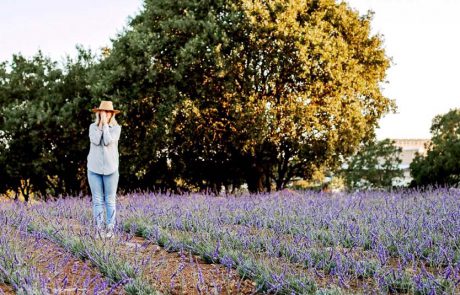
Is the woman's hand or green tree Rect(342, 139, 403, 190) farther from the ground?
the woman's hand

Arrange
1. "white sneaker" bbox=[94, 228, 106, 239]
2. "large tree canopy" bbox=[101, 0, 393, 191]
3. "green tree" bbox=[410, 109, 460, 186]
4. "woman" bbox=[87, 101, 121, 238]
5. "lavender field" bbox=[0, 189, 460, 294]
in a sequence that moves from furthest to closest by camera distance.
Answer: "green tree" bbox=[410, 109, 460, 186]
"large tree canopy" bbox=[101, 0, 393, 191]
"woman" bbox=[87, 101, 121, 238]
"white sneaker" bbox=[94, 228, 106, 239]
"lavender field" bbox=[0, 189, 460, 294]

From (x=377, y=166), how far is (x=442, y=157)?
26.9 feet

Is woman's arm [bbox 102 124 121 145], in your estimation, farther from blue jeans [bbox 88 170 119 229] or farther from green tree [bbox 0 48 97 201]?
green tree [bbox 0 48 97 201]

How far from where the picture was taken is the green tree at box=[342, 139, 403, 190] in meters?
39.9

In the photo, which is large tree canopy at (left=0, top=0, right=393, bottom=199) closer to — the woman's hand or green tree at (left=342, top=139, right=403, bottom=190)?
the woman's hand

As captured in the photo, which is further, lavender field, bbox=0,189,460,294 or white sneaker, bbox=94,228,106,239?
white sneaker, bbox=94,228,106,239

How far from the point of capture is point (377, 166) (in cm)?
4103

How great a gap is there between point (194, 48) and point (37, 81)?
1059cm

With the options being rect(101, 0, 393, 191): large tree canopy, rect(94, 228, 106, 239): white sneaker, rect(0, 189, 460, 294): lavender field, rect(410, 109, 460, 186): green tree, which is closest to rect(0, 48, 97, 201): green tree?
rect(101, 0, 393, 191): large tree canopy

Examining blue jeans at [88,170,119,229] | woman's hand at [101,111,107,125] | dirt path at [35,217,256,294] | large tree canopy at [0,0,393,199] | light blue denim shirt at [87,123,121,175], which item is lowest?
dirt path at [35,217,256,294]

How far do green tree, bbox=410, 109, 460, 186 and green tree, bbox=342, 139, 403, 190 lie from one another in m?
3.64

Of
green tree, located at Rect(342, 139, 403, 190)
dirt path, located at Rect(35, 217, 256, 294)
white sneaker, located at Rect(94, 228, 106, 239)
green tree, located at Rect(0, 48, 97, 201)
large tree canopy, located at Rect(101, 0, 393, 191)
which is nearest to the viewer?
dirt path, located at Rect(35, 217, 256, 294)

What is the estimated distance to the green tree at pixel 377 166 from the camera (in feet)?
131

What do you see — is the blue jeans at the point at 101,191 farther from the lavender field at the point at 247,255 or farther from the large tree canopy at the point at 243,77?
the large tree canopy at the point at 243,77
